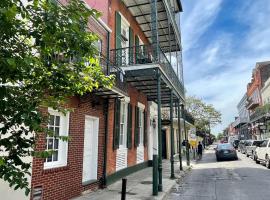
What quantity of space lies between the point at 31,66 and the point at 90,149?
23.3 feet

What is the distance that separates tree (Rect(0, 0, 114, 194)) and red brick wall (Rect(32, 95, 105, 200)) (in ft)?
11.6

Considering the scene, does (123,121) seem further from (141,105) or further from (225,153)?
(225,153)

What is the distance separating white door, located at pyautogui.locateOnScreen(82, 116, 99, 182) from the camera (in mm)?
9406

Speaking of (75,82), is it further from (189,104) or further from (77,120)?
(189,104)

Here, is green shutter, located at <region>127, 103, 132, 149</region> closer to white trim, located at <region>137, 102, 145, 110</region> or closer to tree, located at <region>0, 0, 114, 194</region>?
white trim, located at <region>137, 102, 145, 110</region>

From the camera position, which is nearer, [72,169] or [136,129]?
[72,169]

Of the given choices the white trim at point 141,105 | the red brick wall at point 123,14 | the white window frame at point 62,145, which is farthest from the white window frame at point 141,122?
the white window frame at point 62,145

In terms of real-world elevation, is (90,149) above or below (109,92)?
below

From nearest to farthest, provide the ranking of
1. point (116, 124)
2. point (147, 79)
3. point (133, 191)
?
1. point (133, 191)
2. point (116, 124)
3. point (147, 79)

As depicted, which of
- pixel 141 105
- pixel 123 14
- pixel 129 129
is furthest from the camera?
pixel 141 105

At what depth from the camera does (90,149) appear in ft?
32.1

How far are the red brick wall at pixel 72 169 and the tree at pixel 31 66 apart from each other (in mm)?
3546

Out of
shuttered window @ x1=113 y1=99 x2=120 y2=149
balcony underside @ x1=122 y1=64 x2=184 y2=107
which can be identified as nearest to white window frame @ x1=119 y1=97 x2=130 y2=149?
shuttered window @ x1=113 y1=99 x2=120 y2=149

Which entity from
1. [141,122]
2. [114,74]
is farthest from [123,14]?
[141,122]
